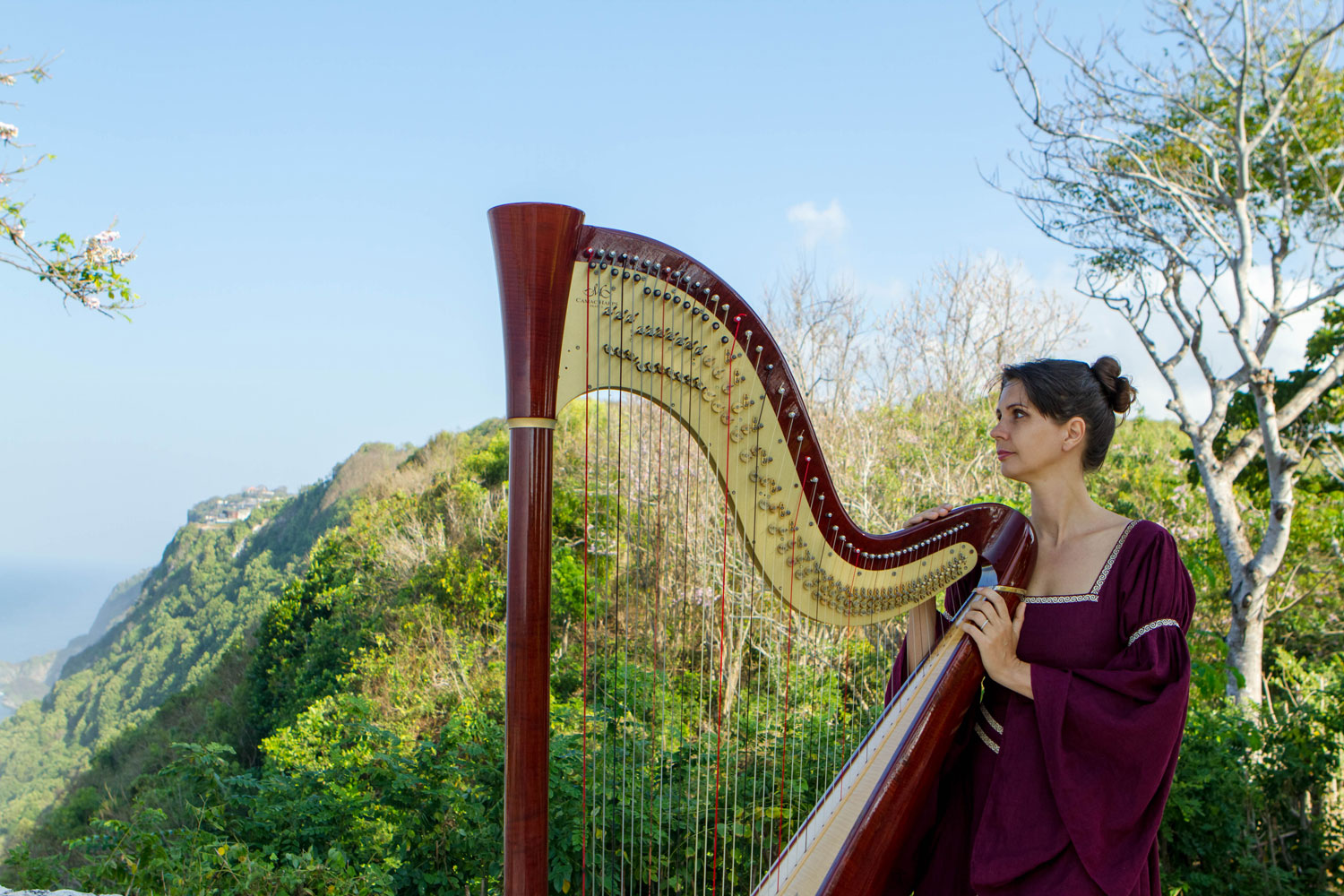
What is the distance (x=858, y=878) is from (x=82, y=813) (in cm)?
1660

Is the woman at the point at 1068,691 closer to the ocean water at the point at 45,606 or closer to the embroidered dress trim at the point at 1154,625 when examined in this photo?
the embroidered dress trim at the point at 1154,625

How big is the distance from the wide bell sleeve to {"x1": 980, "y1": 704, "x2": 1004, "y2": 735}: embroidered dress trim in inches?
3.8

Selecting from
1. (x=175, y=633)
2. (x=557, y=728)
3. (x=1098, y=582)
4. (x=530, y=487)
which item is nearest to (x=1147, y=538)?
(x=1098, y=582)

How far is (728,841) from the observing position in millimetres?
3361

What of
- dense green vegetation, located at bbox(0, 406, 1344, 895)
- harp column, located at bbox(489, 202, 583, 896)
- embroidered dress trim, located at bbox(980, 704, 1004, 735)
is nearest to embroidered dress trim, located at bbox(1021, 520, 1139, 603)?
embroidered dress trim, located at bbox(980, 704, 1004, 735)

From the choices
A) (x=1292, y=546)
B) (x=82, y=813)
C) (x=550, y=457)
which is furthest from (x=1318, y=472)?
(x=82, y=813)

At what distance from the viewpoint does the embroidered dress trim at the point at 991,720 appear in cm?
183

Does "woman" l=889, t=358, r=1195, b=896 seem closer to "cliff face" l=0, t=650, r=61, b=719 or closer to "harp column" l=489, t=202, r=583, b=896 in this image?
"harp column" l=489, t=202, r=583, b=896

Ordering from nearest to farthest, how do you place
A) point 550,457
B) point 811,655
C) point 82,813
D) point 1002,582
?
1. point 550,457
2. point 1002,582
3. point 811,655
4. point 82,813

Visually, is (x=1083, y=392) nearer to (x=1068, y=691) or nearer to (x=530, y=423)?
(x=1068, y=691)

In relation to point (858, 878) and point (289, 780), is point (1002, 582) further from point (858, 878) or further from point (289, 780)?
point (289, 780)

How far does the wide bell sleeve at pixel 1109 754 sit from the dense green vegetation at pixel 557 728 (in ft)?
2.41

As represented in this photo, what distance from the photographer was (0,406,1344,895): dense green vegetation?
9.40 feet

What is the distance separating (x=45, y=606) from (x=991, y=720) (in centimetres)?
8327
